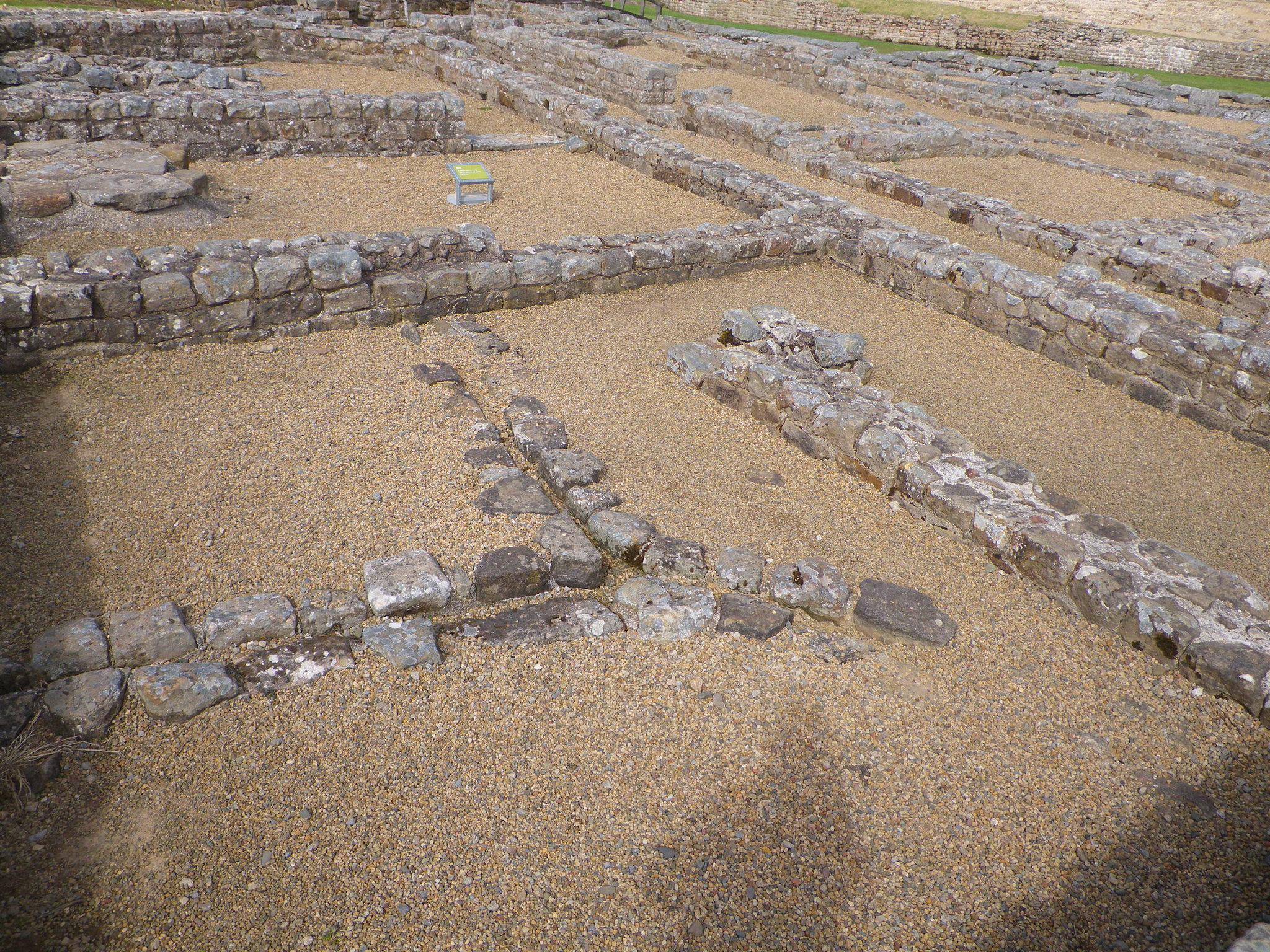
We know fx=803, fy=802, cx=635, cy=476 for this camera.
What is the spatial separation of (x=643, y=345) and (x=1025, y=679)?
478 centimetres

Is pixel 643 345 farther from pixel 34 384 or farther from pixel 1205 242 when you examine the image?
pixel 1205 242

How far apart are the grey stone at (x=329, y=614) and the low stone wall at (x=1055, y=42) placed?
35.2m

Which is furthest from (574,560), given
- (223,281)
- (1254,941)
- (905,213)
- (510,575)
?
(905,213)

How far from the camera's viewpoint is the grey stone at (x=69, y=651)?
3.82m

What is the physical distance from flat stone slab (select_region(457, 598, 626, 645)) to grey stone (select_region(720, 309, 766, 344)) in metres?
3.85

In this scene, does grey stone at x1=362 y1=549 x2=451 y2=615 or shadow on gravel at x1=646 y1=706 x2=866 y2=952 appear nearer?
shadow on gravel at x1=646 y1=706 x2=866 y2=952

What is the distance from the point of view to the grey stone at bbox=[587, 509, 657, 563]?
5020 mm

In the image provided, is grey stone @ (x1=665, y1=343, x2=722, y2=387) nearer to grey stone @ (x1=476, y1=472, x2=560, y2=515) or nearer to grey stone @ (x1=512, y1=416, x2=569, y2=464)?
grey stone @ (x1=512, y1=416, x2=569, y2=464)

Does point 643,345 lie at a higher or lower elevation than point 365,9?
lower

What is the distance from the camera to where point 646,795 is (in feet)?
11.9

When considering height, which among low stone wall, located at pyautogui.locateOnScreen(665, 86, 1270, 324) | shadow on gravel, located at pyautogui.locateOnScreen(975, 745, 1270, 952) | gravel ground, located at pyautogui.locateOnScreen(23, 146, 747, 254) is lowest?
shadow on gravel, located at pyautogui.locateOnScreen(975, 745, 1270, 952)

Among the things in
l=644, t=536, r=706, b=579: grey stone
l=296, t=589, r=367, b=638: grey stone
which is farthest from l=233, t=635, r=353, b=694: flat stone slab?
l=644, t=536, r=706, b=579: grey stone

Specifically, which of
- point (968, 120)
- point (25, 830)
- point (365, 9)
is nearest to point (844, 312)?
point (25, 830)

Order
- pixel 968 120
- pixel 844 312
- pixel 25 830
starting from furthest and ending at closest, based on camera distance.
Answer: pixel 968 120 < pixel 844 312 < pixel 25 830
